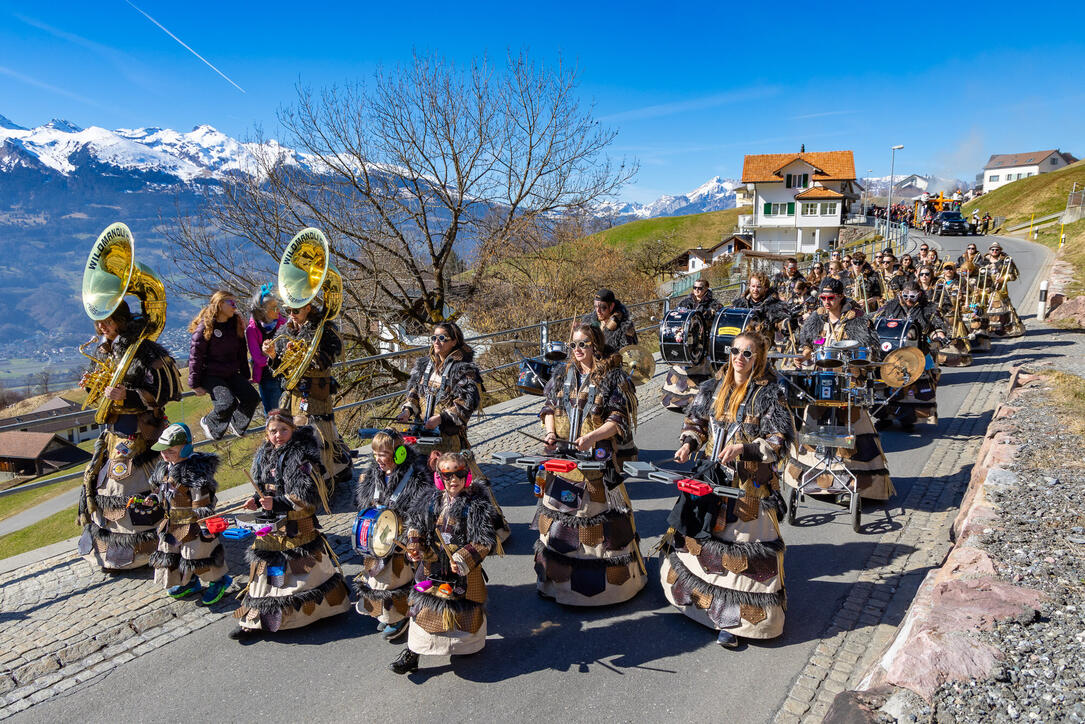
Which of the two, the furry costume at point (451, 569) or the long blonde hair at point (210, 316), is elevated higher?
the long blonde hair at point (210, 316)

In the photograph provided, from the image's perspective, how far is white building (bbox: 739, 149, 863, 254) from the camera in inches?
2206

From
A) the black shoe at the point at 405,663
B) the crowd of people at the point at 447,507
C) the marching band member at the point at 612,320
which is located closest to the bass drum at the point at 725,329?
the marching band member at the point at 612,320

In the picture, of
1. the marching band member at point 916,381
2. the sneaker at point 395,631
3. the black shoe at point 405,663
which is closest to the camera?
the black shoe at point 405,663

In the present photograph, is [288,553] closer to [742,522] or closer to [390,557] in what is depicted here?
[390,557]

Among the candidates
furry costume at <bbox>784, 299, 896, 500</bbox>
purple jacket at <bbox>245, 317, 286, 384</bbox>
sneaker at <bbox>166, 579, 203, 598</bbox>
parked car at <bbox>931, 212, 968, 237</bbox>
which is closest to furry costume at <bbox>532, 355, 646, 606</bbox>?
furry costume at <bbox>784, 299, 896, 500</bbox>

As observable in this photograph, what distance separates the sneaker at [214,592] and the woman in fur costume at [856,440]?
504cm

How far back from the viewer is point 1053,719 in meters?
2.84

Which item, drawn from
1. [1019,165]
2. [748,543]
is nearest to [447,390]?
[748,543]

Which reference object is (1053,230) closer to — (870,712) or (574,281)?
(574,281)

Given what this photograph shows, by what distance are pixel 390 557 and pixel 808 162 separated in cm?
6248

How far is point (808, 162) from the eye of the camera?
192ft

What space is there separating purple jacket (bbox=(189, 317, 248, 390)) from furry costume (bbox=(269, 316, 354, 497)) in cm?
42

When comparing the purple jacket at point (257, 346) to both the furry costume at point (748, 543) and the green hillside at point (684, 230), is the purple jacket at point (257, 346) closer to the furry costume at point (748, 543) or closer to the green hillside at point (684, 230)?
the furry costume at point (748, 543)

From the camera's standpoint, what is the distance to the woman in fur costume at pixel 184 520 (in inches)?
193
